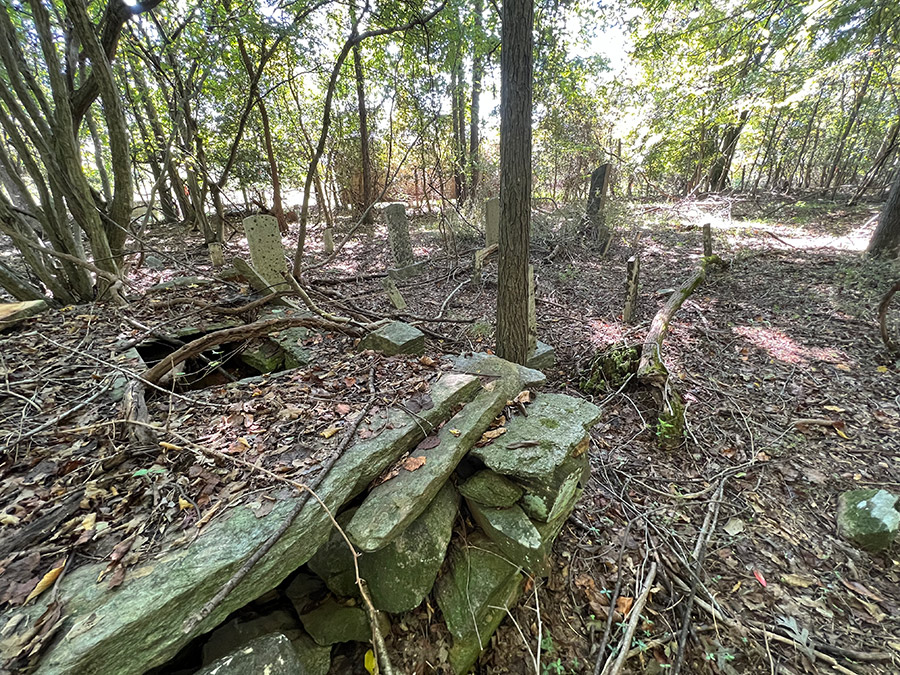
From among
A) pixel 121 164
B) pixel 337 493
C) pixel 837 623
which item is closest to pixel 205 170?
pixel 121 164

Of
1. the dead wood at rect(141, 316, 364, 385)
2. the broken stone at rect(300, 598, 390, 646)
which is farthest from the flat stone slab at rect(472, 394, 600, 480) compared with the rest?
the dead wood at rect(141, 316, 364, 385)

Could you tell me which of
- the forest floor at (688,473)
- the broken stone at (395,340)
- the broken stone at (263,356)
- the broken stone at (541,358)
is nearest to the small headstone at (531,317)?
the broken stone at (541,358)

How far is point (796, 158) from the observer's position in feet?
58.0

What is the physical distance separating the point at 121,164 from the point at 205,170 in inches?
A: 116

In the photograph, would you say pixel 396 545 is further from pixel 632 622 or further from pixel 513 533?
pixel 632 622

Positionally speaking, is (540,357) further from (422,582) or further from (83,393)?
(83,393)

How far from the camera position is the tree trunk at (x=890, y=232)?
19.4 feet

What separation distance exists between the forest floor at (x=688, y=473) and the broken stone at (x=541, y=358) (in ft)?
0.64

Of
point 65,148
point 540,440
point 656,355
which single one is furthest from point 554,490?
point 65,148

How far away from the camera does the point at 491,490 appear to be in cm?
206

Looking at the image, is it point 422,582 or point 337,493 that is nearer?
point 337,493

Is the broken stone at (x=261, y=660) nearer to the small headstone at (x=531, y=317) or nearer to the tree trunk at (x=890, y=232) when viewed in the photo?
the small headstone at (x=531, y=317)

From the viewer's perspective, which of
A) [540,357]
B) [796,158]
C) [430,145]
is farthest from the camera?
[796,158]

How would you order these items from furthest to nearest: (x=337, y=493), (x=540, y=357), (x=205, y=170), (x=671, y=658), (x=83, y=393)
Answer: (x=205, y=170) → (x=540, y=357) → (x=83, y=393) → (x=671, y=658) → (x=337, y=493)
